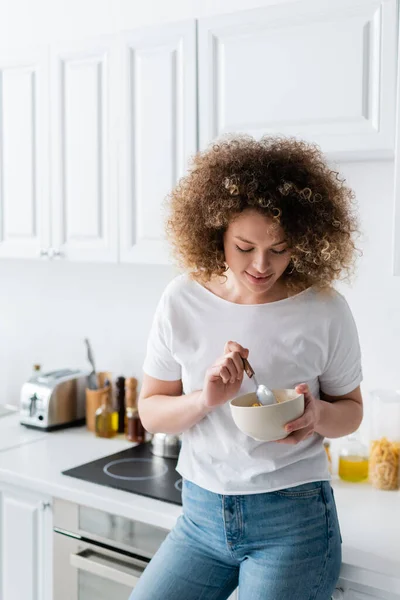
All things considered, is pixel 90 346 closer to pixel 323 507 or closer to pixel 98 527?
pixel 98 527

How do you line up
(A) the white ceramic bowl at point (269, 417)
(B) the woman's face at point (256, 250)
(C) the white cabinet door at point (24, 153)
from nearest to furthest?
(A) the white ceramic bowl at point (269, 417) < (B) the woman's face at point (256, 250) < (C) the white cabinet door at point (24, 153)

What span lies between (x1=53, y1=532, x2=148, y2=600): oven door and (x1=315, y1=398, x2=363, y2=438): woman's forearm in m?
0.69

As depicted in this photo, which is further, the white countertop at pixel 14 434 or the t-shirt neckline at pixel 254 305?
the white countertop at pixel 14 434

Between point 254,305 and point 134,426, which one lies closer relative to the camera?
point 254,305

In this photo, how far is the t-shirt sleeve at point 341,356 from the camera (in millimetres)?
1545

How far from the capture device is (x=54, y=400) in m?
2.65

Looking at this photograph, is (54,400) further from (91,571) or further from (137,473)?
(91,571)

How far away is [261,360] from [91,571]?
0.87m

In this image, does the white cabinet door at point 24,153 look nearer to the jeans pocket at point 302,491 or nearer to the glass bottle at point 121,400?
the glass bottle at point 121,400

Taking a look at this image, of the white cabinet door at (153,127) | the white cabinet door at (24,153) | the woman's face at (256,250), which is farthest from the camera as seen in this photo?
the white cabinet door at (24,153)

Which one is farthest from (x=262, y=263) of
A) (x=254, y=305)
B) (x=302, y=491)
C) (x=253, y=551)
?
Result: (x=253, y=551)

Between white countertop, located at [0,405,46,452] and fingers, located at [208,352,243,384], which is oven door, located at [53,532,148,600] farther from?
fingers, located at [208,352,243,384]

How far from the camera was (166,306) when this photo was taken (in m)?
1.61

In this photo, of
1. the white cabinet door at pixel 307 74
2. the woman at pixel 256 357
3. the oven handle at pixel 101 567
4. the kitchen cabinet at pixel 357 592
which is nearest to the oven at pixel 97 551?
the oven handle at pixel 101 567
